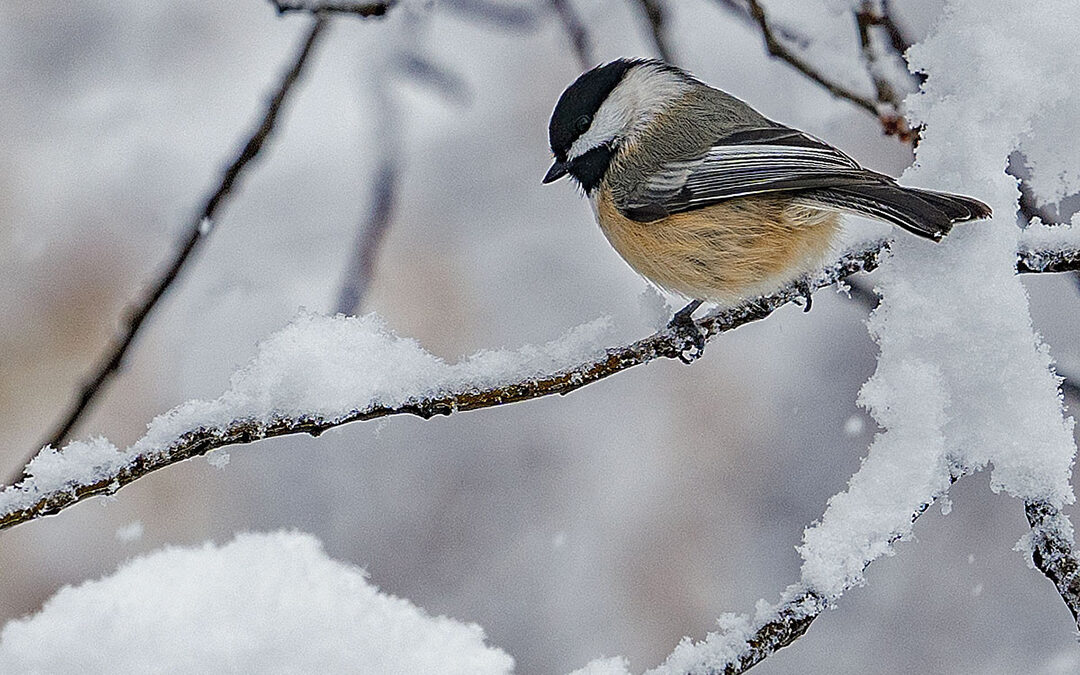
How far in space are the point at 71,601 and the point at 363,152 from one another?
2.52m

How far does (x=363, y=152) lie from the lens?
11.7 ft

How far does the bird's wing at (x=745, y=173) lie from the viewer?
5.50 feet

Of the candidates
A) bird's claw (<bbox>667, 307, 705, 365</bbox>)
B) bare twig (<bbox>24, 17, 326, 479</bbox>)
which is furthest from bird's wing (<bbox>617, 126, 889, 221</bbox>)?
bare twig (<bbox>24, 17, 326, 479</bbox>)

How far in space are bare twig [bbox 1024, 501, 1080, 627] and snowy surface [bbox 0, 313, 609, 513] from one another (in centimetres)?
47

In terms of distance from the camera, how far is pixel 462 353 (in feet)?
10.7

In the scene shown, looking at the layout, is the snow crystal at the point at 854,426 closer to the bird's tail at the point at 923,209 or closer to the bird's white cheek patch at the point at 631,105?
the bird's white cheek patch at the point at 631,105

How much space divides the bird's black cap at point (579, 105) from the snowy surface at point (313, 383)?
→ 0.87 metres

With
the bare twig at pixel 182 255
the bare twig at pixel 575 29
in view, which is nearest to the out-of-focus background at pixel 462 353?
the bare twig at pixel 575 29

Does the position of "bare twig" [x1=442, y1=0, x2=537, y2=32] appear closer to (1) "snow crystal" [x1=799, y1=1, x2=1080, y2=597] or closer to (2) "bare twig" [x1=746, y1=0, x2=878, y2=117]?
(2) "bare twig" [x1=746, y1=0, x2=878, y2=117]

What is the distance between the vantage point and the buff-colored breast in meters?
1.79

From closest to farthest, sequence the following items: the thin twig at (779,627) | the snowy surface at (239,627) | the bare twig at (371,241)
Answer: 1. the thin twig at (779,627)
2. the snowy surface at (239,627)
3. the bare twig at (371,241)


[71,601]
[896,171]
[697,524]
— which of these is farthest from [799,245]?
[697,524]

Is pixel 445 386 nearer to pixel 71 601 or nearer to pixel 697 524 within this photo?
pixel 71 601

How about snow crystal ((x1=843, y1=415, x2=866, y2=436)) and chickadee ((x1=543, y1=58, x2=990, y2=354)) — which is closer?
chickadee ((x1=543, y1=58, x2=990, y2=354))
